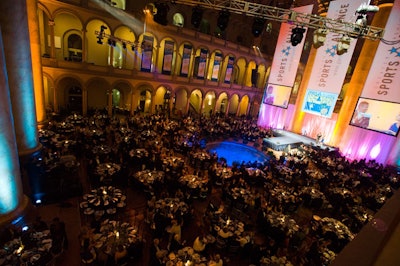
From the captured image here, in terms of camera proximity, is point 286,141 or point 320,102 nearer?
point 320,102

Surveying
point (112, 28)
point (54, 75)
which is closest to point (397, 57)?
point (112, 28)

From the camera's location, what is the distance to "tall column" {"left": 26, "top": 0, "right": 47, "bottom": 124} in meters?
11.0

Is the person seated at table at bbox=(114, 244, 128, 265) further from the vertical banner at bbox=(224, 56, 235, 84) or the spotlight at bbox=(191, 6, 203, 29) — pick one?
the vertical banner at bbox=(224, 56, 235, 84)

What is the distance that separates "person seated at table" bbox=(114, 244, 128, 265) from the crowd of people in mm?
26

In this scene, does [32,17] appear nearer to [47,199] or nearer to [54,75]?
[54,75]

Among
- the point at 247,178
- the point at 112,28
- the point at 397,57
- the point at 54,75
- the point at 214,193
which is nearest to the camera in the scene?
the point at 214,193

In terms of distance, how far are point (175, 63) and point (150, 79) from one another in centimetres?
338

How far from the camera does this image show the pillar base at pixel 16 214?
5.84m

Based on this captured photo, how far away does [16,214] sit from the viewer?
20.1 feet

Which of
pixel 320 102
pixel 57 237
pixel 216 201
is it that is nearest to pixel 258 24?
pixel 216 201

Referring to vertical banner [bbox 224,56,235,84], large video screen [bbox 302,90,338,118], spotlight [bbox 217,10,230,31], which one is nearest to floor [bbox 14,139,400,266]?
spotlight [bbox 217,10,230,31]

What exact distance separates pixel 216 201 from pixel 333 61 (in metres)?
15.1

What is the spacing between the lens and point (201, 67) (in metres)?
24.0

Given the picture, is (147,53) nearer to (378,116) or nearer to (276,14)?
(276,14)
